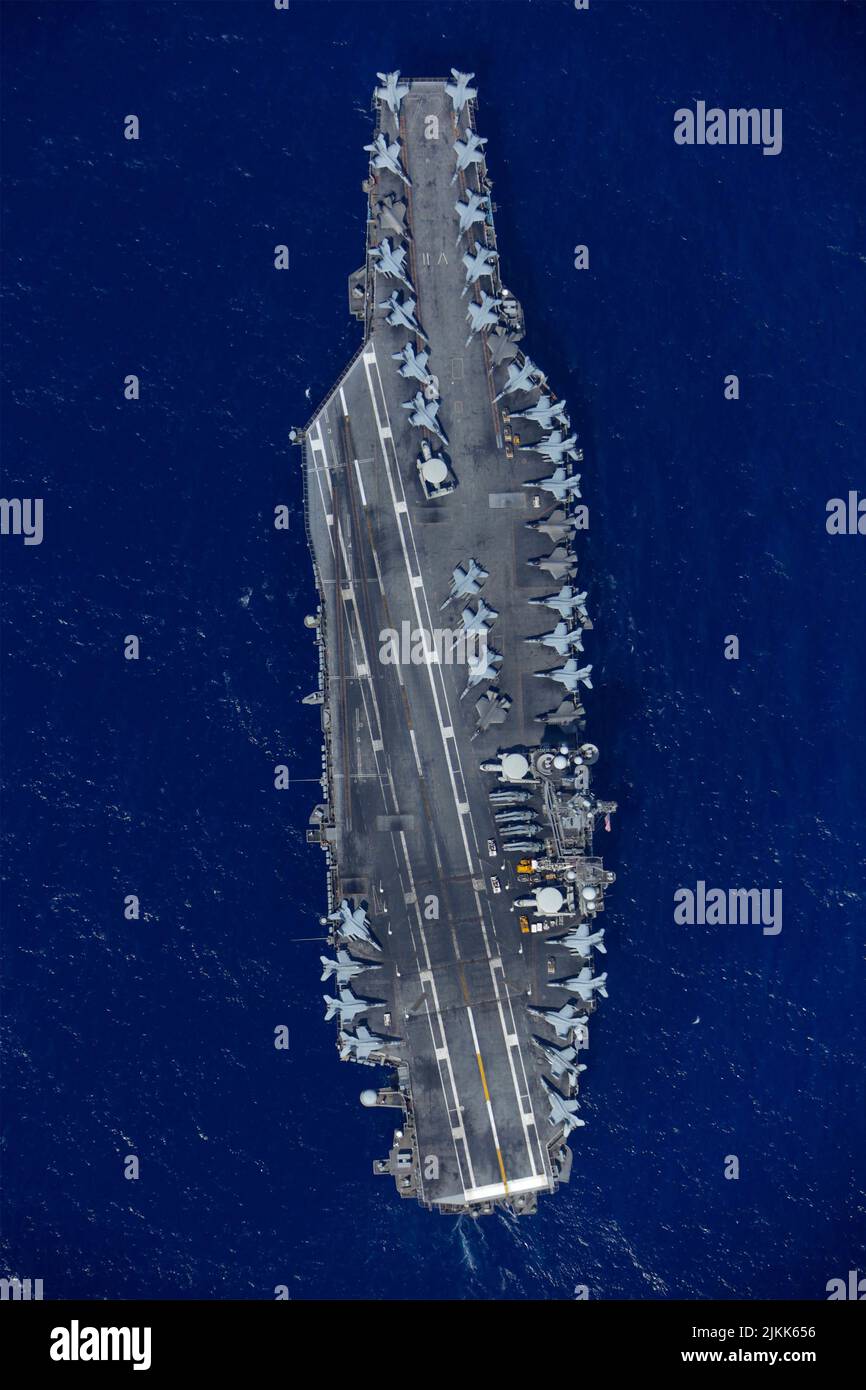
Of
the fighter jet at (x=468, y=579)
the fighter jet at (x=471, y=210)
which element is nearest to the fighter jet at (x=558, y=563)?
the fighter jet at (x=468, y=579)

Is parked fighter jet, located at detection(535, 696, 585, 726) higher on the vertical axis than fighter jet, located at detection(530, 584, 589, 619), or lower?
lower

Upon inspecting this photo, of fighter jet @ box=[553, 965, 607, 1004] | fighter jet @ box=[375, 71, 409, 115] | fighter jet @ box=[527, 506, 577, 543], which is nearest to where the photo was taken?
fighter jet @ box=[553, 965, 607, 1004]

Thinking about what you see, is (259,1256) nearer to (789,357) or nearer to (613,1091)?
(613,1091)

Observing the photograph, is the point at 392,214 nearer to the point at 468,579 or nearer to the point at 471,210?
the point at 471,210

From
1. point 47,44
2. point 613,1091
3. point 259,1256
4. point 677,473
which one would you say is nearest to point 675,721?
point 677,473

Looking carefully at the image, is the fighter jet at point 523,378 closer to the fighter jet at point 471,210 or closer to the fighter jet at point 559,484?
the fighter jet at point 559,484

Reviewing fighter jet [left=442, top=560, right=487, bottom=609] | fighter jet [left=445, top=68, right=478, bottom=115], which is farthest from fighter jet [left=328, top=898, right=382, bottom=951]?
fighter jet [left=445, top=68, right=478, bottom=115]

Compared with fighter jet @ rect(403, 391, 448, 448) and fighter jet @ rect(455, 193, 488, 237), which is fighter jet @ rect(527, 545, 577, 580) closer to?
fighter jet @ rect(403, 391, 448, 448)
